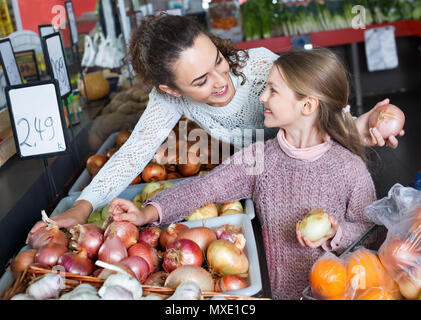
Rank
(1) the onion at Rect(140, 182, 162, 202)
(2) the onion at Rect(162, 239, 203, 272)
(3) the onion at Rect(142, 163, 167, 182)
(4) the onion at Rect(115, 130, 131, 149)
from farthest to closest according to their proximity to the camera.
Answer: (4) the onion at Rect(115, 130, 131, 149), (3) the onion at Rect(142, 163, 167, 182), (1) the onion at Rect(140, 182, 162, 202), (2) the onion at Rect(162, 239, 203, 272)

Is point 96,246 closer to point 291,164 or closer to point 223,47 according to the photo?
point 291,164

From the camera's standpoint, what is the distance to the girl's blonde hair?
1604 mm

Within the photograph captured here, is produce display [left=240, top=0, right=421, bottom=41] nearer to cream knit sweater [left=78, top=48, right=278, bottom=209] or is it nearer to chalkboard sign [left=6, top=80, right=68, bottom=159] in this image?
cream knit sweater [left=78, top=48, right=278, bottom=209]

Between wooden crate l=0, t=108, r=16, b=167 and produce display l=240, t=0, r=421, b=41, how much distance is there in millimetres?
3802

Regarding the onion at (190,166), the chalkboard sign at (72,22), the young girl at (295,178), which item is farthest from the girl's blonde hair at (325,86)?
the chalkboard sign at (72,22)

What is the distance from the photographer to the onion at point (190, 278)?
1.23 meters

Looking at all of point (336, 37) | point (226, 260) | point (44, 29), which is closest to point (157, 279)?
point (226, 260)

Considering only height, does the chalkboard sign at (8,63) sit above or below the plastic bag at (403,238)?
above

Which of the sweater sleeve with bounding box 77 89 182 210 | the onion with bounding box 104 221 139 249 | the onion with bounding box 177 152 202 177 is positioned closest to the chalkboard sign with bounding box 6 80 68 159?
the sweater sleeve with bounding box 77 89 182 210

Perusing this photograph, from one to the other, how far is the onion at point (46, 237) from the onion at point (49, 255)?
0.04 meters

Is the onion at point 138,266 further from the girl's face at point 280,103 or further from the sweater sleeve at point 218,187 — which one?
the girl's face at point 280,103

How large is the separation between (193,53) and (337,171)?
25.2 inches

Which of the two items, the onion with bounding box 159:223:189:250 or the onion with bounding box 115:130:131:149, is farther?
the onion with bounding box 115:130:131:149

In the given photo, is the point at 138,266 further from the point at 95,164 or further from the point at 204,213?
the point at 95,164
